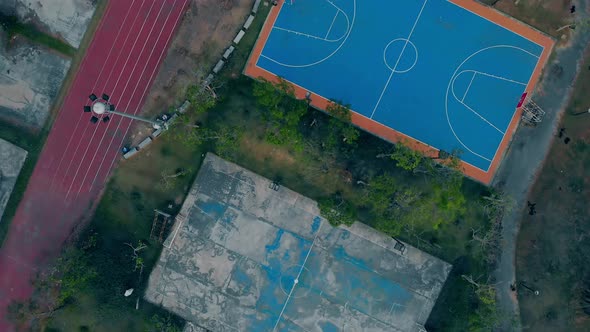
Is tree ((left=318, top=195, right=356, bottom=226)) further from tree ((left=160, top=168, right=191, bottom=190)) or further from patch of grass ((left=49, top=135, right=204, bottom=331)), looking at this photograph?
tree ((left=160, top=168, right=191, bottom=190))

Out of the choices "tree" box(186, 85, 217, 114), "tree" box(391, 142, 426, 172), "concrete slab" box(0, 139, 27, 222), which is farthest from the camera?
"concrete slab" box(0, 139, 27, 222)

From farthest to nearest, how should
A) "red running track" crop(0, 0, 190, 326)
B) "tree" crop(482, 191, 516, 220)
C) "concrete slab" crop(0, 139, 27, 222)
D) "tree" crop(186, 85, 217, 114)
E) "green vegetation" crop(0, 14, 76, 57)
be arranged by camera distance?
"concrete slab" crop(0, 139, 27, 222) < "red running track" crop(0, 0, 190, 326) < "green vegetation" crop(0, 14, 76, 57) < "tree" crop(482, 191, 516, 220) < "tree" crop(186, 85, 217, 114)

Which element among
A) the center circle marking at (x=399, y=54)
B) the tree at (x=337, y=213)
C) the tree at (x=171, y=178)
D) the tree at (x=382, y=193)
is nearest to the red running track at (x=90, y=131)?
the tree at (x=171, y=178)

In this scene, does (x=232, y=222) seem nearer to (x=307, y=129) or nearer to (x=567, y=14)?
(x=307, y=129)

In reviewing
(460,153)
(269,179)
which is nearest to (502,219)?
(460,153)

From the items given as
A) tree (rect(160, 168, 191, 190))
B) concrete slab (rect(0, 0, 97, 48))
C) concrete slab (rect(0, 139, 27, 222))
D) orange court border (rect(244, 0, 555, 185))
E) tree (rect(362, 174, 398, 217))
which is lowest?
concrete slab (rect(0, 139, 27, 222))

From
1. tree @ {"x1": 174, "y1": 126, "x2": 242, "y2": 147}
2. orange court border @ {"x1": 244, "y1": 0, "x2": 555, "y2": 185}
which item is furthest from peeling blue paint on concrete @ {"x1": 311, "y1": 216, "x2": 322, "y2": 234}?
tree @ {"x1": 174, "y1": 126, "x2": 242, "y2": 147}

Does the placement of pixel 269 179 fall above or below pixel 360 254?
above

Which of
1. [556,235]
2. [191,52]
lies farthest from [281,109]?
[556,235]
